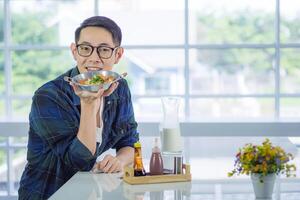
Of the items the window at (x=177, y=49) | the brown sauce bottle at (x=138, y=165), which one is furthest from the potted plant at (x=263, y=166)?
the window at (x=177, y=49)

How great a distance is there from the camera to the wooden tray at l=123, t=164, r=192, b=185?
7.59 feet

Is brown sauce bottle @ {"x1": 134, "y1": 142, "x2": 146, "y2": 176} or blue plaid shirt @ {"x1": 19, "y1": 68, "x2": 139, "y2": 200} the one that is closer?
brown sauce bottle @ {"x1": 134, "y1": 142, "x2": 146, "y2": 176}

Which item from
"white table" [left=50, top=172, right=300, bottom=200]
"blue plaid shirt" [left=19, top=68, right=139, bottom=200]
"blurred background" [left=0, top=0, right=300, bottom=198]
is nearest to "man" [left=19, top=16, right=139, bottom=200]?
"blue plaid shirt" [left=19, top=68, right=139, bottom=200]

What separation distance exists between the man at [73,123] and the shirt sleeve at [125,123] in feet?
0.23

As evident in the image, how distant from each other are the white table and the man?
0.10 meters

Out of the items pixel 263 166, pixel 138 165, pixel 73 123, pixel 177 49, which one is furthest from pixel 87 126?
pixel 177 49

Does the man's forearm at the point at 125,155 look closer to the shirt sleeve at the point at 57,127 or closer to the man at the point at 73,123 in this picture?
the man at the point at 73,123

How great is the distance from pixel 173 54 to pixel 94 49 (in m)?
3.41

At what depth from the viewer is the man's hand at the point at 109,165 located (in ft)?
8.51

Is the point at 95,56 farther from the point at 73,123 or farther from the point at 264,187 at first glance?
the point at 264,187

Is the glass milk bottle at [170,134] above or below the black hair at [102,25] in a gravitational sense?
below

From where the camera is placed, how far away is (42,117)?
8.07ft

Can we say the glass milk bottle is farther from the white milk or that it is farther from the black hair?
the black hair

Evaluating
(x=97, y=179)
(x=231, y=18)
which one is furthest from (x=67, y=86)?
(x=231, y=18)
